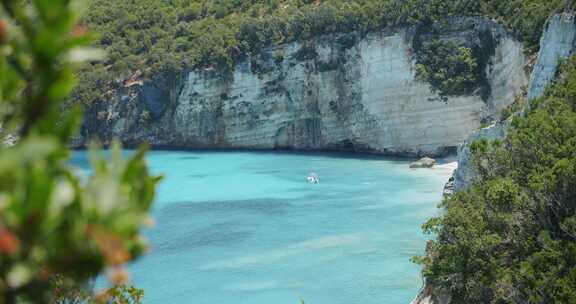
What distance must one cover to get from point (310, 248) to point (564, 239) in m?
11.6

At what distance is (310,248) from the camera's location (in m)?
23.3

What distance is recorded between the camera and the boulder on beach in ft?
119

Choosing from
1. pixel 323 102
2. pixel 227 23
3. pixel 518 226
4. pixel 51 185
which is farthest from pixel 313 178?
pixel 51 185

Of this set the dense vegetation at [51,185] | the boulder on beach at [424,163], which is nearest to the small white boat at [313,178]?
the boulder on beach at [424,163]

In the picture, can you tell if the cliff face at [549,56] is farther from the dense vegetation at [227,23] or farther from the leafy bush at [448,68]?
the leafy bush at [448,68]

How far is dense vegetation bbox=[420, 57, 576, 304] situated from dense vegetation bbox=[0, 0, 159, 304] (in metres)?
10.1

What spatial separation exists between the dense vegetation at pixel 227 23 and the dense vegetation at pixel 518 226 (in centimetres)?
1968

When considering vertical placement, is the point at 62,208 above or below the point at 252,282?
above

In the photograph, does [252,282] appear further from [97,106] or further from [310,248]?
[97,106]

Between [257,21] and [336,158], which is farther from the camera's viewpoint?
[257,21]

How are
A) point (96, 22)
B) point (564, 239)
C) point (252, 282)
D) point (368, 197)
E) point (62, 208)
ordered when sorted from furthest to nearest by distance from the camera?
point (96, 22)
point (368, 197)
point (252, 282)
point (564, 239)
point (62, 208)

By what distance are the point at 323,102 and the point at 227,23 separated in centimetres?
894

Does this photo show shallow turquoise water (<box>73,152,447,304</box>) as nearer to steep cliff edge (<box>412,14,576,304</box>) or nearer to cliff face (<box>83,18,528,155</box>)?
cliff face (<box>83,18,528,155</box>)

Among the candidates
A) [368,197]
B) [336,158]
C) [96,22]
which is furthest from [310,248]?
[96,22]
